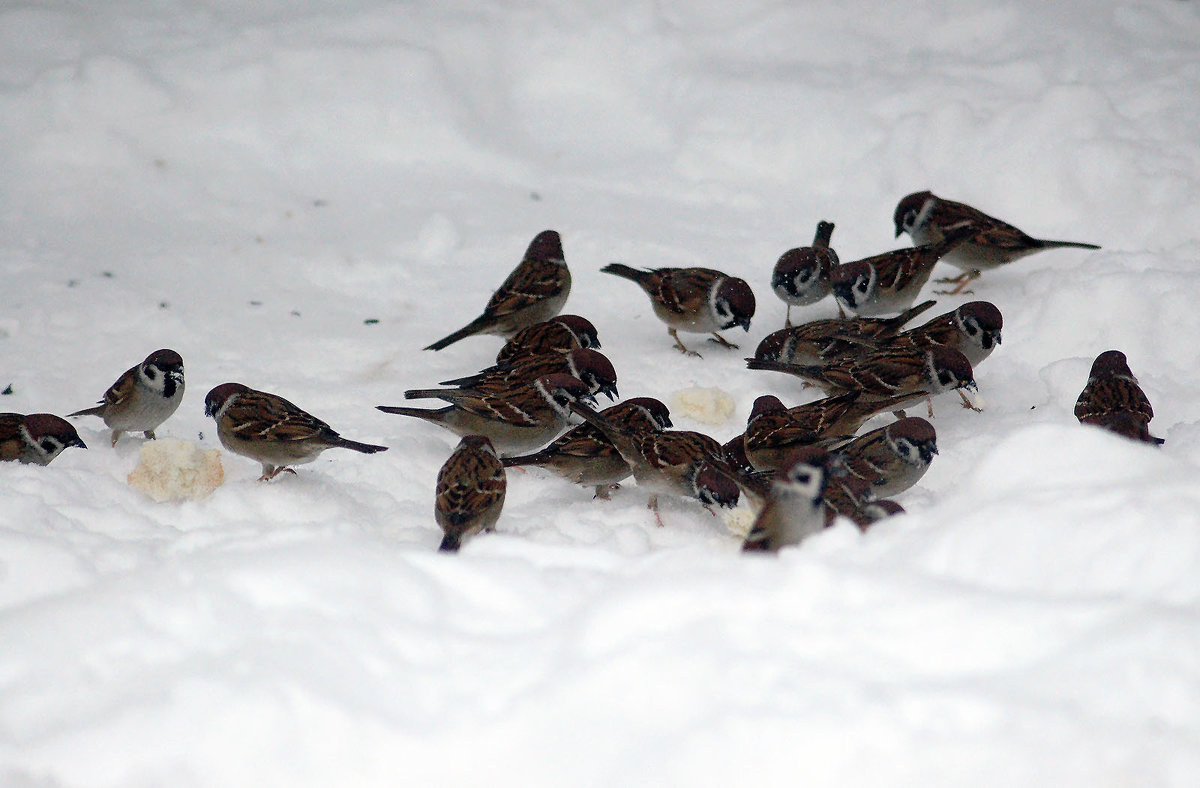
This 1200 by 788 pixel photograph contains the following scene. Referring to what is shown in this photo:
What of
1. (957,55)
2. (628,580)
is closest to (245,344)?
(628,580)

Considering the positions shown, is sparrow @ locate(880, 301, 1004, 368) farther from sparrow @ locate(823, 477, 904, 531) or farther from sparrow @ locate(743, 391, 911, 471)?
sparrow @ locate(823, 477, 904, 531)

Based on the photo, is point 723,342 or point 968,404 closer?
point 968,404

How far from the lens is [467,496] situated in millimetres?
3742

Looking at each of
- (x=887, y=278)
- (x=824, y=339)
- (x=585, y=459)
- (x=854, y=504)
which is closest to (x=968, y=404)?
(x=824, y=339)

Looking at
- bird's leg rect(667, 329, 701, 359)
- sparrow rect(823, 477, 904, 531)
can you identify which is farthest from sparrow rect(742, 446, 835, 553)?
bird's leg rect(667, 329, 701, 359)

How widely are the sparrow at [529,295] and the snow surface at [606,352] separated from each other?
199 millimetres

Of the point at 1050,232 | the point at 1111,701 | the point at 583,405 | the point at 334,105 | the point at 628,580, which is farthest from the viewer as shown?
the point at 334,105

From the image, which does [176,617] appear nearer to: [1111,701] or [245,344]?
[1111,701]

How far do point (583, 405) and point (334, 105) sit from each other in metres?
3.42

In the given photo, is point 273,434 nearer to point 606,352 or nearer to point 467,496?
point 467,496

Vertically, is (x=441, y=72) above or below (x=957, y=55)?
below

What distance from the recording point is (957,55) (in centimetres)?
727

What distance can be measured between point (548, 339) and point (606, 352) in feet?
1.41

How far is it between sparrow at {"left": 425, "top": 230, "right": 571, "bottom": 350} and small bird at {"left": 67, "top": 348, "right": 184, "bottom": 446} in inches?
48.7
